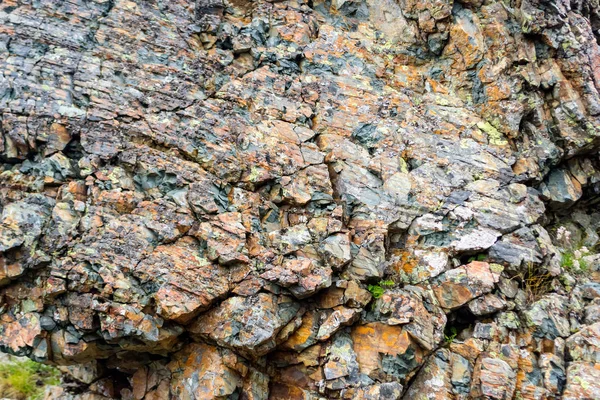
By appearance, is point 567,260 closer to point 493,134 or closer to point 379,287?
point 493,134

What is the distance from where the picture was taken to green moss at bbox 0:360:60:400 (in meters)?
10.7

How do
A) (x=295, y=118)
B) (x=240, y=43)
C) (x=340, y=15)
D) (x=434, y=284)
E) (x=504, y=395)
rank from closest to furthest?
(x=504, y=395) < (x=434, y=284) < (x=295, y=118) < (x=240, y=43) < (x=340, y=15)

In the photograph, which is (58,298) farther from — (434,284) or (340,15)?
(340,15)

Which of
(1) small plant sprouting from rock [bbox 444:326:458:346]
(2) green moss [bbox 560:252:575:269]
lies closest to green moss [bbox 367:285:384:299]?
(1) small plant sprouting from rock [bbox 444:326:458:346]

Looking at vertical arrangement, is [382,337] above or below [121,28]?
below

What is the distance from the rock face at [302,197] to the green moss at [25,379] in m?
0.94

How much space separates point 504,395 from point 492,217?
3718mm

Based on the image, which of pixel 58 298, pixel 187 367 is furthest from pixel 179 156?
pixel 187 367

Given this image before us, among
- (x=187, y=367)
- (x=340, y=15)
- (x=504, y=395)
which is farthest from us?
(x=340, y=15)

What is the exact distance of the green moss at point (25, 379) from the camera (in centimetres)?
1068

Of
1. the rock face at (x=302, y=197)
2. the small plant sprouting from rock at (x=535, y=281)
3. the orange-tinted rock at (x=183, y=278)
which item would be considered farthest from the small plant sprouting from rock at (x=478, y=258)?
the orange-tinted rock at (x=183, y=278)

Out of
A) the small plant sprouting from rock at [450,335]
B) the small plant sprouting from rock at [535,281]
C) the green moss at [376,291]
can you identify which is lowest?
the small plant sprouting from rock at [450,335]

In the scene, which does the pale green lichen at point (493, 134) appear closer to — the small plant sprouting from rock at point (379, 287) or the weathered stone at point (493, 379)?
the small plant sprouting from rock at point (379, 287)

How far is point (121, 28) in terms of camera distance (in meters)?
10.7
